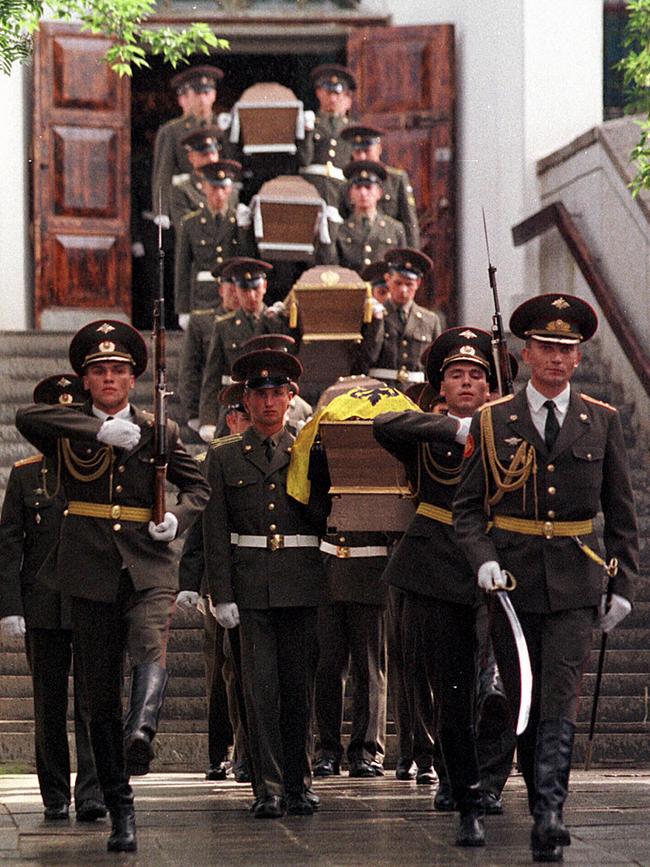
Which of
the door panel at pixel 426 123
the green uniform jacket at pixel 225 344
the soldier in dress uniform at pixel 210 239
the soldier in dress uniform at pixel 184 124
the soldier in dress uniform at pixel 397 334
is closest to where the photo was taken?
the soldier in dress uniform at pixel 397 334

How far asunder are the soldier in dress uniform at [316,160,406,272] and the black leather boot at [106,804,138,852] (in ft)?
26.8

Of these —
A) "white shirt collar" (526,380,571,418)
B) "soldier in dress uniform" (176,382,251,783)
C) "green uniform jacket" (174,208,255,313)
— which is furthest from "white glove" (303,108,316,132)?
"white shirt collar" (526,380,571,418)

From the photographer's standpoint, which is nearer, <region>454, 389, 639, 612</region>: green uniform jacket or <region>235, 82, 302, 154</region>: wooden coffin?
<region>454, 389, 639, 612</region>: green uniform jacket

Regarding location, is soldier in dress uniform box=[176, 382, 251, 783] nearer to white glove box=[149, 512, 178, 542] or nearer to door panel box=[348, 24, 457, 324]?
white glove box=[149, 512, 178, 542]

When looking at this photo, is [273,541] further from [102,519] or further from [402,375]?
[402,375]

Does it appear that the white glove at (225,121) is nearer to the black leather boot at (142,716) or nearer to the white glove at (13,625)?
the white glove at (13,625)

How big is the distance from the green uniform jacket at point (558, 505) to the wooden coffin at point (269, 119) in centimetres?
885

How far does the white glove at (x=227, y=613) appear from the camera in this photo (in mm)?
9656

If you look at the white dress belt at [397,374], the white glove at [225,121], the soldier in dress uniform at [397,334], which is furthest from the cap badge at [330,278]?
the white glove at [225,121]

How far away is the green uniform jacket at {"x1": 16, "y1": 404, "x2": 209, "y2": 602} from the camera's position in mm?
8719

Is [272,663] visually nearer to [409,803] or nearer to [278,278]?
[409,803]

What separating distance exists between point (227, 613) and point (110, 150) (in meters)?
11.5

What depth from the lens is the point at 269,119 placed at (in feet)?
56.3

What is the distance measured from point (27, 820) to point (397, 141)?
12.4 meters
